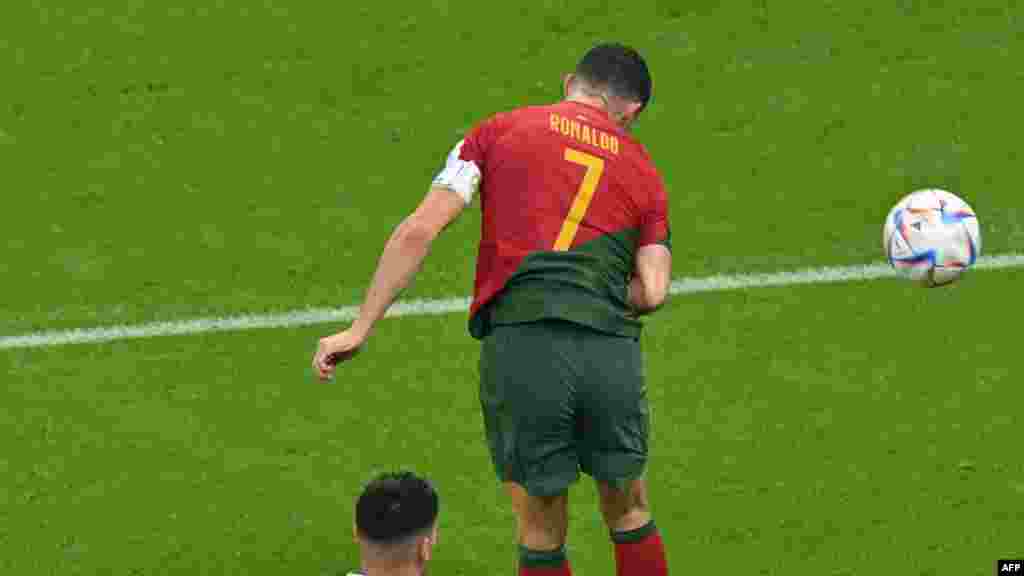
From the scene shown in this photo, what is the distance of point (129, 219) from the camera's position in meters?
12.4

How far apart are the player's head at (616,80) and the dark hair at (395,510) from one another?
2.30 meters

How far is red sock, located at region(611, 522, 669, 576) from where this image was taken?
27.7 ft

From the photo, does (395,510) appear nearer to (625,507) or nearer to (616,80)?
(625,507)

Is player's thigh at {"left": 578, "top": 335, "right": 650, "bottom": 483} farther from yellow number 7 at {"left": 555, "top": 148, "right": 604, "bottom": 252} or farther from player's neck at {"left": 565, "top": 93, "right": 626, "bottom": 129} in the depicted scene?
player's neck at {"left": 565, "top": 93, "right": 626, "bottom": 129}

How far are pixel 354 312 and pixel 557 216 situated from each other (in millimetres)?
3535

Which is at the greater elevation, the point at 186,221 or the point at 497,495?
the point at 186,221

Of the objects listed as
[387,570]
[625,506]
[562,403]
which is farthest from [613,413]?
[387,570]

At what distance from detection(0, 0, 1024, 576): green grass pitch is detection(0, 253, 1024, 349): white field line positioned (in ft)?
0.29

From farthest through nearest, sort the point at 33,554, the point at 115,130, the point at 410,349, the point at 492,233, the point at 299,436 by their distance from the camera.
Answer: the point at 115,130
the point at 410,349
the point at 299,436
the point at 33,554
the point at 492,233

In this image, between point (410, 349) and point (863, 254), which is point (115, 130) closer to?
point (410, 349)

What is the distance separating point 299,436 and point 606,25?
447 cm

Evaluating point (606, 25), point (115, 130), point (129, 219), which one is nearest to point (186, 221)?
point (129, 219)

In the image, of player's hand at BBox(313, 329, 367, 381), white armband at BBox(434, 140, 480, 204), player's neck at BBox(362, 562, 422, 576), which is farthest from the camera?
white armband at BBox(434, 140, 480, 204)

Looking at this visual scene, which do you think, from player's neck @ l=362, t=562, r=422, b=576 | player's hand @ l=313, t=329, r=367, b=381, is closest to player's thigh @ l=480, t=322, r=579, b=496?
player's hand @ l=313, t=329, r=367, b=381
